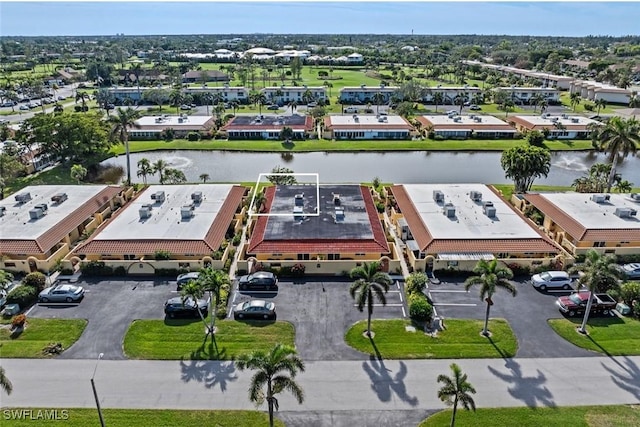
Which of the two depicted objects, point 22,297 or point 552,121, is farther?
point 552,121

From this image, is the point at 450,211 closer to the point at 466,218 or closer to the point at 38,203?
the point at 466,218

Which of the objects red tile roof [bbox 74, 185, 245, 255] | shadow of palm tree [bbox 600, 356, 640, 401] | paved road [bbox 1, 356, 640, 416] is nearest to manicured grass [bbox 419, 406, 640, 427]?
paved road [bbox 1, 356, 640, 416]

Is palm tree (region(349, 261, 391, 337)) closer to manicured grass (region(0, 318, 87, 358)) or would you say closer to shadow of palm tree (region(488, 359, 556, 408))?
shadow of palm tree (region(488, 359, 556, 408))

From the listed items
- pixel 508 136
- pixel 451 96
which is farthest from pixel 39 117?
pixel 451 96

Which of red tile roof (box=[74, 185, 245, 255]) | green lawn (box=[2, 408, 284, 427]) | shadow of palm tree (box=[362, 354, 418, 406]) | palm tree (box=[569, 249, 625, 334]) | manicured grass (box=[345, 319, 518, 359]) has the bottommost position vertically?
green lawn (box=[2, 408, 284, 427])

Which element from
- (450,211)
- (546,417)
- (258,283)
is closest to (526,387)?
(546,417)

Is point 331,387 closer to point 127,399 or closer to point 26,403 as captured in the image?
point 127,399
